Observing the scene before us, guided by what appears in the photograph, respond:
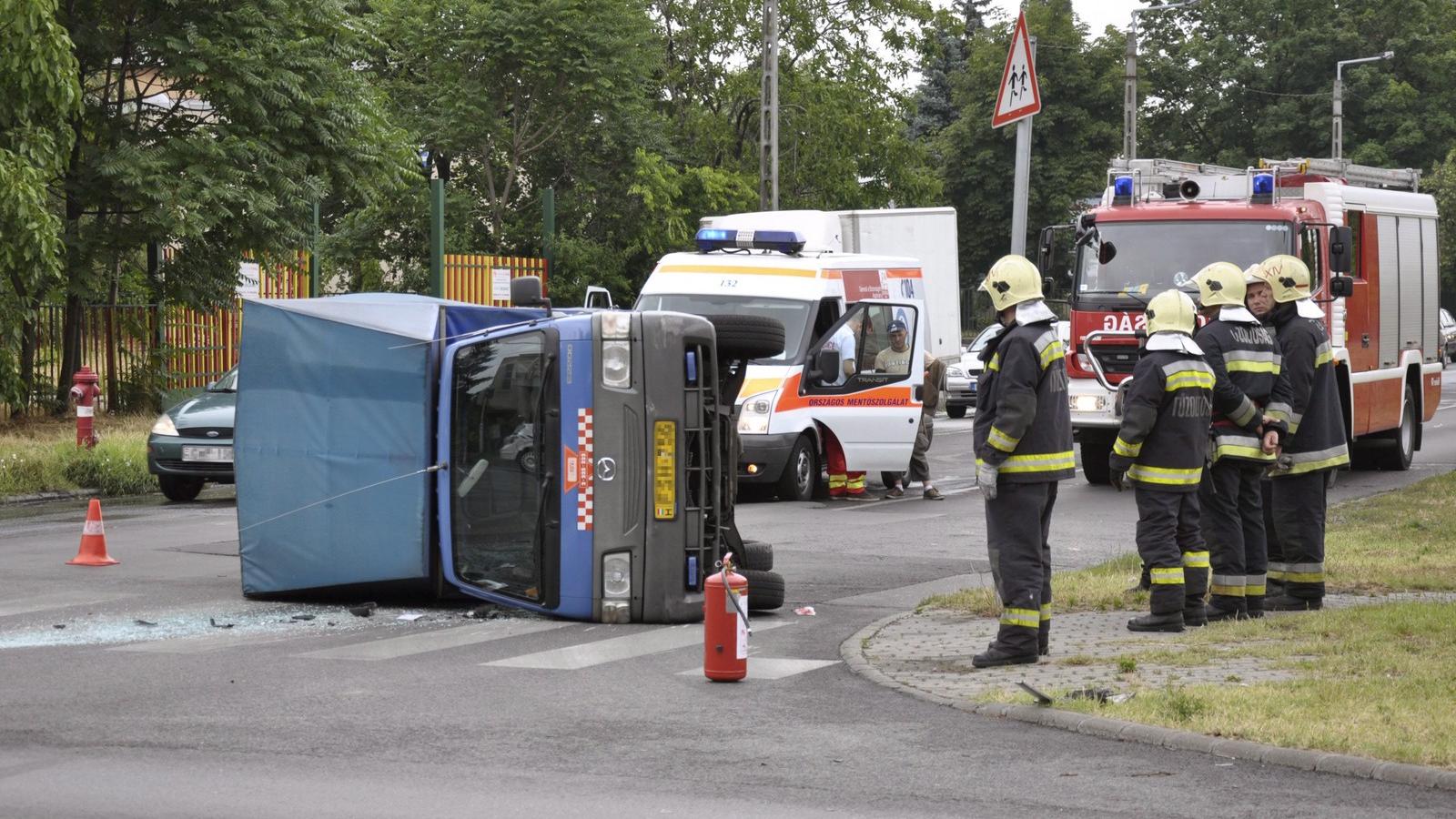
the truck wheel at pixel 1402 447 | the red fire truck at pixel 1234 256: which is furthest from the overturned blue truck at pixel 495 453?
the truck wheel at pixel 1402 447

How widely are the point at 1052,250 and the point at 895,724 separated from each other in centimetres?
1171

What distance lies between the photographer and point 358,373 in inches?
425

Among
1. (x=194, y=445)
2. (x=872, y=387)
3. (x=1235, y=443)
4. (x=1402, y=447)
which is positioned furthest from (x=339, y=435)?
(x=1402, y=447)

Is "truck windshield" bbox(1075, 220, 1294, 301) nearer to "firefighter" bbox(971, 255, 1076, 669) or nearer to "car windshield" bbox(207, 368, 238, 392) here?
"car windshield" bbox(207, 368, 238, 392)

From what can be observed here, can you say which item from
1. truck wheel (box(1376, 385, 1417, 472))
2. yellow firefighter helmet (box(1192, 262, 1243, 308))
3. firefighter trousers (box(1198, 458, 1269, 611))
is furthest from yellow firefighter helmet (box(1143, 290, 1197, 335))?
truck wheel (box(1376, 385, 1417, 472))

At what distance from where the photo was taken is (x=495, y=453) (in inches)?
410

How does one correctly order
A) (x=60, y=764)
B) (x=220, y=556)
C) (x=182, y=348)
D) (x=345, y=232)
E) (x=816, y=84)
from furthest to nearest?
(x=816, y=84)
(x=345, y=232)
(x=182, y=348)
(x=220, y=556)
(x=60, y=764)

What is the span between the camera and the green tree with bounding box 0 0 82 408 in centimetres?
1877

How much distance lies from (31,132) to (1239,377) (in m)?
14.5

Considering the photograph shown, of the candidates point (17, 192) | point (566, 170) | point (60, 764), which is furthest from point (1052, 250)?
point (566, 170)

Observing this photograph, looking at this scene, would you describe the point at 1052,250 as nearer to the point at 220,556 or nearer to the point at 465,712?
the point at 220,556

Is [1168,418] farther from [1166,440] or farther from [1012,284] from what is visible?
[1012,284]

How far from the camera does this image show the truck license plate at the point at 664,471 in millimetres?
10078

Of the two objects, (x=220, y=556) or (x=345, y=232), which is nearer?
(x=220, y=556)
